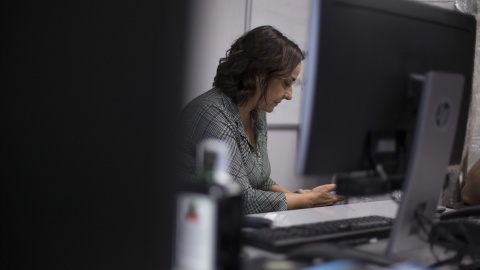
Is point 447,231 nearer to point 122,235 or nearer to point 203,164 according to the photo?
point 203,164

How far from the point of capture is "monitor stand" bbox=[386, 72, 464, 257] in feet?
2.93

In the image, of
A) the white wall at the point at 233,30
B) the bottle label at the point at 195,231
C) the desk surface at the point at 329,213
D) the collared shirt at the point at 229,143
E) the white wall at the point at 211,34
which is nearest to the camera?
the bottle label at the point at 195,231

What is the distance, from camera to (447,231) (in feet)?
3.29

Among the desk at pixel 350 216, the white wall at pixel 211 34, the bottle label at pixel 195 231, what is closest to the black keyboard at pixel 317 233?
the desk at pixel 350 216

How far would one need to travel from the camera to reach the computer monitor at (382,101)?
2.77 ft

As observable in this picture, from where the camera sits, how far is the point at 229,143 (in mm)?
1607

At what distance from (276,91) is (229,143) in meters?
0.35

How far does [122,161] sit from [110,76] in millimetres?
A: 181

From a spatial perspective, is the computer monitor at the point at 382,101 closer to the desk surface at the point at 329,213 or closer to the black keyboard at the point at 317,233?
the black keyboard at the point at 317,233

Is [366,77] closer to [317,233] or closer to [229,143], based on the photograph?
[317,233]

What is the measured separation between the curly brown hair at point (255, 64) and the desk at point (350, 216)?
0.56m

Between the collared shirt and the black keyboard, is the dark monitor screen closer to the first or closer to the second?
the black keyboard

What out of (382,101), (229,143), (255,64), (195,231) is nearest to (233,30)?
(255,64)

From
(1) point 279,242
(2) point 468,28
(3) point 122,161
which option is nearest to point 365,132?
(1) point 279,242
